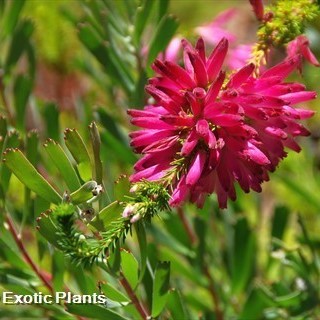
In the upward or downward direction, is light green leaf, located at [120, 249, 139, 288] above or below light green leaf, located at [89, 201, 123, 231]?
below

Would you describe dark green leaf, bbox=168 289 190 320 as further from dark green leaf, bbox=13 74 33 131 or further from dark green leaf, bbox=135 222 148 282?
dark green leaf, bbox=13 74 33 131

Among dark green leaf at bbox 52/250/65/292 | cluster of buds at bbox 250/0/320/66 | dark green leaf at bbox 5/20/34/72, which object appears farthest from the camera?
dark green leaf at bbox 5/20/34/72

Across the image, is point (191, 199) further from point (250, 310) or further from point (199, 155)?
point (250, 310)

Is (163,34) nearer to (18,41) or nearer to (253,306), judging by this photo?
(18,41)

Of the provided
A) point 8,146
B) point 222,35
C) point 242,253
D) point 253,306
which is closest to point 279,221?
point 242,253

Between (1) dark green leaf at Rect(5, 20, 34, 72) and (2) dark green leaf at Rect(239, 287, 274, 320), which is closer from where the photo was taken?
(2) dark green leaf at Rect(239, 287, 274, 320)

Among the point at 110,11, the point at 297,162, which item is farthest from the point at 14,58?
the point at 297,162

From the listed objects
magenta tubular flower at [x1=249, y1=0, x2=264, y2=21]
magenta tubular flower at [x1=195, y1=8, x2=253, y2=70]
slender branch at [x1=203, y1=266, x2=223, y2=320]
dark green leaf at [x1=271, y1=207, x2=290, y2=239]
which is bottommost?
slender branch at [x1=203, y1=266, x2=223, y2=320]

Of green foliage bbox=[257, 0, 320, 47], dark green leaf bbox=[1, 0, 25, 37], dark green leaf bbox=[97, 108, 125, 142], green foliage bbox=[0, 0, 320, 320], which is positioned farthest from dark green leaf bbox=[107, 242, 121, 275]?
dark green leaf bbox=[1, 0, 25, 37]
